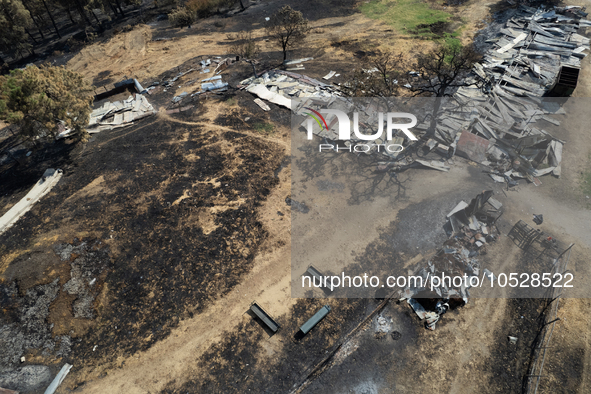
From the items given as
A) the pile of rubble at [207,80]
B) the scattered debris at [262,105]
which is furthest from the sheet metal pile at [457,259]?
the pile of rubble at [207,80]

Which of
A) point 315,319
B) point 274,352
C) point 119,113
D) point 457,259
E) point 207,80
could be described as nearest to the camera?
point 274,352

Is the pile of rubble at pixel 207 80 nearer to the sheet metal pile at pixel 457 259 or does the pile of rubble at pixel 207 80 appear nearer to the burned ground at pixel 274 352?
the burned ground at pixel 274 352

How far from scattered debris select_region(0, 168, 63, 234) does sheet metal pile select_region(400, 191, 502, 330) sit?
90.0 feet

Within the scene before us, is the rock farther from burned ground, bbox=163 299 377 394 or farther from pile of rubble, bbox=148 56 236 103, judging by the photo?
pile of rubble, bbox=148 56 236 103

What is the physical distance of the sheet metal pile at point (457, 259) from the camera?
16953mm

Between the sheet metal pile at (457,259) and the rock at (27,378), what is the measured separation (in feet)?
64.6

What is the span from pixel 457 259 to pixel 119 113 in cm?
3357

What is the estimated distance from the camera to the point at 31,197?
22828 millimetres

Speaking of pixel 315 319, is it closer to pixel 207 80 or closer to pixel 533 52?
pixel 207 80

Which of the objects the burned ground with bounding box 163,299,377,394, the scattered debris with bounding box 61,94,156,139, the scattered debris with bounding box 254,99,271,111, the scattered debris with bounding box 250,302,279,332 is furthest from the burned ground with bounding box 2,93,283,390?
the scattered debris with bounding box 254,99,271,111

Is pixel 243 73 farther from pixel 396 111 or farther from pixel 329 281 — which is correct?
pixel 329 281

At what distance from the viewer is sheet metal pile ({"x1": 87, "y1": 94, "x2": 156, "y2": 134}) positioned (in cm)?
2978

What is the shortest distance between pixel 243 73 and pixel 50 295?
95.6ft

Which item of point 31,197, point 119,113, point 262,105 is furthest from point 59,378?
point 262,105
